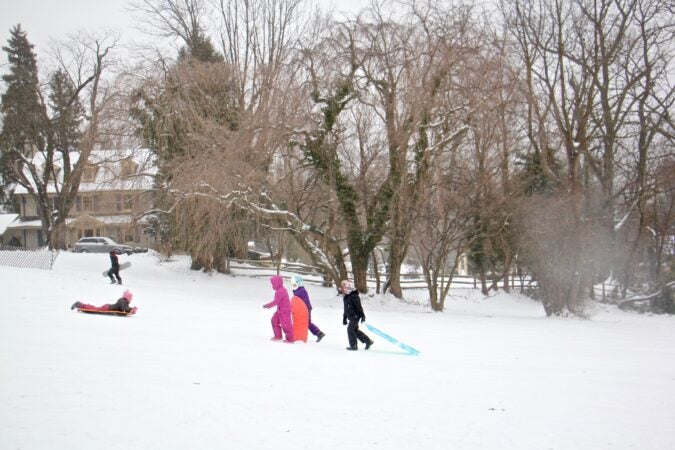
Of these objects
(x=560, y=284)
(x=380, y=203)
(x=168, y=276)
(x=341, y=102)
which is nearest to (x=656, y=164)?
(x=560, y=284)

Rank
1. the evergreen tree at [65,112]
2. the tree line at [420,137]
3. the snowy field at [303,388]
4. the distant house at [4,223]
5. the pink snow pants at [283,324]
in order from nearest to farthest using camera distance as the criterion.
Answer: the snowy field at [303,388], the pink snow pants at [283,324], the tree line at [420,137], the evergreen tree at [65,112], the distant house at [4,223]

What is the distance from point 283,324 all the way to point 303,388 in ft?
14.0

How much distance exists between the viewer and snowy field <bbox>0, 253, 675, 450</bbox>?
5809 millimetres

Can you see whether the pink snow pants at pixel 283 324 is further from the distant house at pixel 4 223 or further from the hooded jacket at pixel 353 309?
the distant house at pixel 4 223

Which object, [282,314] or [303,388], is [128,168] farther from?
[303,388]

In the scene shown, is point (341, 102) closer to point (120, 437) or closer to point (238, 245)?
point (238, 245)

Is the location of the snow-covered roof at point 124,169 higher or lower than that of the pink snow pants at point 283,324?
higher

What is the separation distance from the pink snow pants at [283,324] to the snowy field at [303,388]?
0.36 metres

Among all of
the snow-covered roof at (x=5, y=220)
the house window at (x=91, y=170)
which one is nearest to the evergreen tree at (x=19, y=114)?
the house window at (x=91, y=170)

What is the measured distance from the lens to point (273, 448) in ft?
18.0

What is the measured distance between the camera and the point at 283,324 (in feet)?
39.1

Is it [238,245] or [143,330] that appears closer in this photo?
[143,330]

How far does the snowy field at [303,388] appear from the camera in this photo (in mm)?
5809

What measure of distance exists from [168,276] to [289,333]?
21747mm
